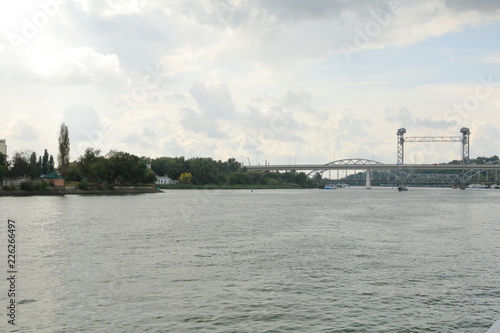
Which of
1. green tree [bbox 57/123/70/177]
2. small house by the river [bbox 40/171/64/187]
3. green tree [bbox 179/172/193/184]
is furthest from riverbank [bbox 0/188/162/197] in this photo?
green tree [bbox 179/172/193/184]

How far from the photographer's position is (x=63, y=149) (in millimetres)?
129000

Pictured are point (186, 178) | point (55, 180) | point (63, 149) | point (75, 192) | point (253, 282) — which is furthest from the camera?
point (186, 178)

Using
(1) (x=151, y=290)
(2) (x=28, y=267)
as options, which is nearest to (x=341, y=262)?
(1) (x=151, y=290)

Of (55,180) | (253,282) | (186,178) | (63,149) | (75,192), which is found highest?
(63,149)

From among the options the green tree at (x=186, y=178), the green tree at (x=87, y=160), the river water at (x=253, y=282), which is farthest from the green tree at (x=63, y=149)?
the river water at (x=253, y=282)

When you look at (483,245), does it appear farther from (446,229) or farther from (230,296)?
(230,296)

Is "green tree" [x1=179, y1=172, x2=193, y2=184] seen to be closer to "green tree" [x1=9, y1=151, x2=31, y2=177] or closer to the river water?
"green tree" [x1=9, y1=151, x2=31, y2=177]

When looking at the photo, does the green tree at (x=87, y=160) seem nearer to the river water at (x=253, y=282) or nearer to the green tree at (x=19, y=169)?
the green tree at (x=19, y=169)

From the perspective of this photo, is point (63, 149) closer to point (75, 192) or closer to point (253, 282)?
point (75, 192)

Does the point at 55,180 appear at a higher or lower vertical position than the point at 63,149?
lower

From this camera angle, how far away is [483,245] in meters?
32.1

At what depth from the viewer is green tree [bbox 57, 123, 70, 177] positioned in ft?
421

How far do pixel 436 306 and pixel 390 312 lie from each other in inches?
78.0

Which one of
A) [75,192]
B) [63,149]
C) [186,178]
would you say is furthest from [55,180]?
[186,178]
